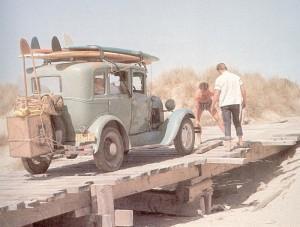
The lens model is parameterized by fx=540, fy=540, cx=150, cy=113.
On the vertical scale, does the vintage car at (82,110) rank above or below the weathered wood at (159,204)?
above

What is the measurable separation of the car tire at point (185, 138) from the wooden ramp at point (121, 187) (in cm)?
15

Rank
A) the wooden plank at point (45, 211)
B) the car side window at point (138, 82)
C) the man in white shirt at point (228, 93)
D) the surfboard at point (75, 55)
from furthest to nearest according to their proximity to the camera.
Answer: the man in white shirt at point (228, 93), the car side window at point (138, 82), the surfboard at point (75, 55), the wooden plank at point (45, 211)

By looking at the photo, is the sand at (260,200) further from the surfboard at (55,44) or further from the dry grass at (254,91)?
the dry grass at (254,91)

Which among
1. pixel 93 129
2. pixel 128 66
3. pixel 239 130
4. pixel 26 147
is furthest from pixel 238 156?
pixel 26 147

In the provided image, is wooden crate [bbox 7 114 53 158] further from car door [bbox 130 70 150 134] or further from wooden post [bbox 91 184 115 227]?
car door [bbox 130 70 150 134]

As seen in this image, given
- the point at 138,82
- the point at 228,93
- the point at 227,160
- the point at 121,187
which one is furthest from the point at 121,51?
the point at 227,160

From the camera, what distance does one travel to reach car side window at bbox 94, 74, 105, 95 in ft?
23.5

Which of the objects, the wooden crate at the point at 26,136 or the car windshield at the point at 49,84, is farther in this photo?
the car windshield at the point at 49,84

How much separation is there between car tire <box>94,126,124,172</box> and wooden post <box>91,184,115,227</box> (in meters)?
0.79

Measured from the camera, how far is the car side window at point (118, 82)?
7.52 meters

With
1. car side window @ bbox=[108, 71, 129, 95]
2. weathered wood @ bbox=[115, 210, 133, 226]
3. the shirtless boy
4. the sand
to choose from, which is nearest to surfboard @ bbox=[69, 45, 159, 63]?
car side window @ bbox=[108, 71, 129, 95]

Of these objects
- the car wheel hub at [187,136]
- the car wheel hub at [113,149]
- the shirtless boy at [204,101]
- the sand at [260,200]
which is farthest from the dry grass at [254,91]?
the car wheel hub at [113,149]

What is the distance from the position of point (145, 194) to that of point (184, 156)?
887mm

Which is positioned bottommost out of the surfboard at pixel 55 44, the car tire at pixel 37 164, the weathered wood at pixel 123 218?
the weathered wood at pixel 123 218
